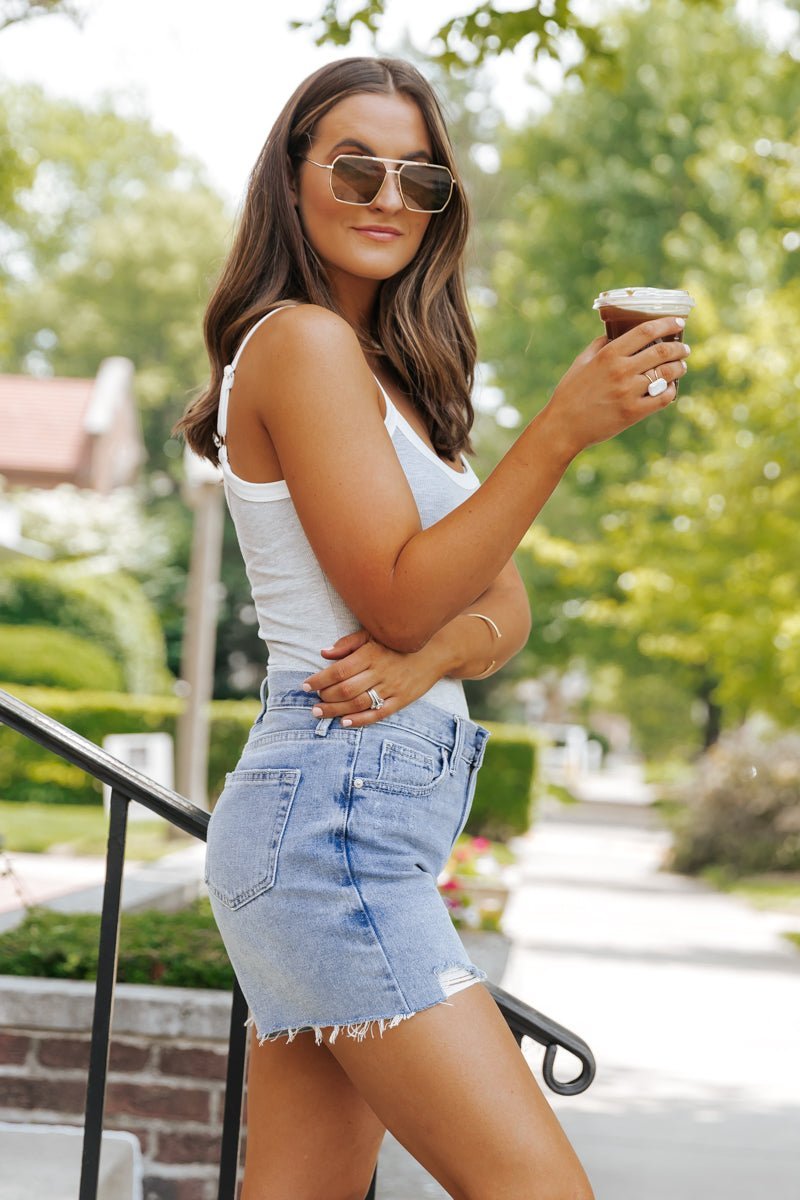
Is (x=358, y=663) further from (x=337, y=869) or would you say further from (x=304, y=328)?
(x=304, y=328)

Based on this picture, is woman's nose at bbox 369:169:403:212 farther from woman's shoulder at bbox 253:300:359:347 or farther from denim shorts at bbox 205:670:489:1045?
denim shorts at bbox 205:670:489:1045

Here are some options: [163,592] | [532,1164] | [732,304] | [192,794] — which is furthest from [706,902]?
[163,592]

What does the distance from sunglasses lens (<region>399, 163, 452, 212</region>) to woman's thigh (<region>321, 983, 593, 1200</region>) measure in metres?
1.04

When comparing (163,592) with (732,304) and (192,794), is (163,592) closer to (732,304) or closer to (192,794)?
(732,304)

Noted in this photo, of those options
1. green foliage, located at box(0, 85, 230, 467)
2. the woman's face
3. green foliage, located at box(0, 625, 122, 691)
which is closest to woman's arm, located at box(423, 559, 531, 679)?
the woman's face

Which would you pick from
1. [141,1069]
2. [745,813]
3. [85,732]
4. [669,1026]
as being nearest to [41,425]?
[85,732]

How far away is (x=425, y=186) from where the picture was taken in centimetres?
203

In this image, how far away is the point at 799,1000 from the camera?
9453mm

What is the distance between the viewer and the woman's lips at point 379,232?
2010 millimetres

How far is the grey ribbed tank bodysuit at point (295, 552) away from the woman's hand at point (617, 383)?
218mm

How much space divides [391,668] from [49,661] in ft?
59.1

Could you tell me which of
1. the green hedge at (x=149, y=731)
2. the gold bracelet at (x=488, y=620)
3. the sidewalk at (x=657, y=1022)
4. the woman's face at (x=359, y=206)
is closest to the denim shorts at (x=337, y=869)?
the gold bracelet at (x=488, y=620)

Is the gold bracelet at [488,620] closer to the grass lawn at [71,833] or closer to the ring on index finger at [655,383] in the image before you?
the ring on index finger at [655,383]

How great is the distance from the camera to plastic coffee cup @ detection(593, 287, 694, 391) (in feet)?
5.72
